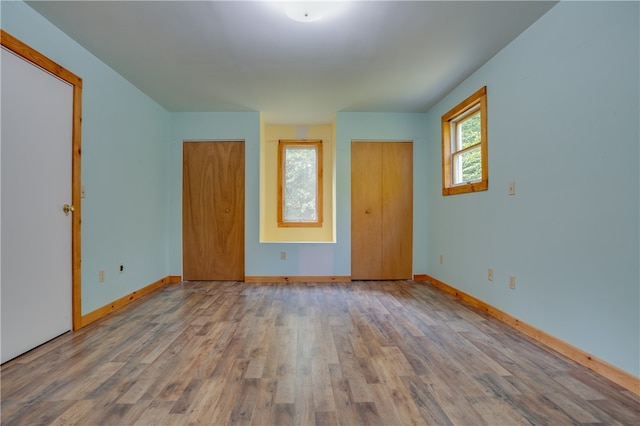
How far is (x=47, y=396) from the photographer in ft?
4.89

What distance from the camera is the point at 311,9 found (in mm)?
1960

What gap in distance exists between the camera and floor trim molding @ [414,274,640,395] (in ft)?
5.17

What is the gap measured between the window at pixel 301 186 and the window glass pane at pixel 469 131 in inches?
84.9

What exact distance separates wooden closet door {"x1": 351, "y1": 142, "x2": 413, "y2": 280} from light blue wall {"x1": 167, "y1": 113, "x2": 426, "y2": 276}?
11 centimetres

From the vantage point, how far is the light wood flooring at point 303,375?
1.36 m

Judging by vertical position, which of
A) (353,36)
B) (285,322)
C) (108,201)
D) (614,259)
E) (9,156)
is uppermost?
(353,36)

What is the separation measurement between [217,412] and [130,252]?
7.94 ft

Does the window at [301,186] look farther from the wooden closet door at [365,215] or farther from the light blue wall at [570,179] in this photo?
the light blue wall at [570,179]

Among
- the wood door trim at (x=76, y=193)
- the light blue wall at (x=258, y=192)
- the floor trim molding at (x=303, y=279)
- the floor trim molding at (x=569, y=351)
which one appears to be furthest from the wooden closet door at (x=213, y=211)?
the floor trim molding at (x=569, y=351)

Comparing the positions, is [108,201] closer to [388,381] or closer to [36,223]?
[36,223]

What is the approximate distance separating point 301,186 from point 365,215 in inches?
50.9

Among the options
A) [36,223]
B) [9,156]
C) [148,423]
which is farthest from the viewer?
[36,223]

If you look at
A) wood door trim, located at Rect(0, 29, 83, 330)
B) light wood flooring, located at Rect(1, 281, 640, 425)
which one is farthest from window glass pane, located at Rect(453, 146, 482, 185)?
wood door trim, located at Rect(0, 29, 83, 330)

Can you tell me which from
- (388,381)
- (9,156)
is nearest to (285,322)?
(388,381)
